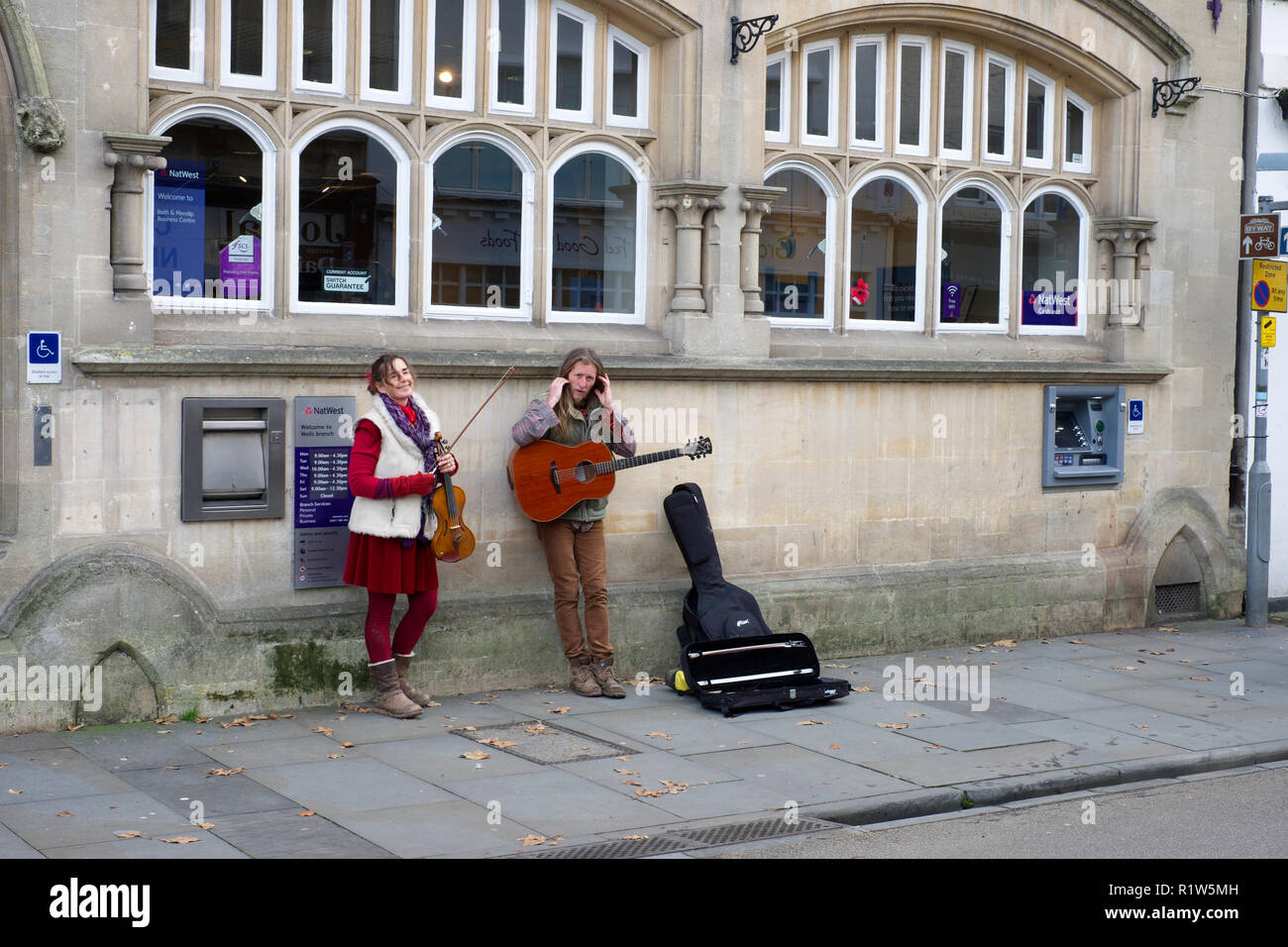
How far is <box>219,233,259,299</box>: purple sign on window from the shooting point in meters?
9.17

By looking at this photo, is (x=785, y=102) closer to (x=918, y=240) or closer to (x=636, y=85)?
(x=636, y=85)

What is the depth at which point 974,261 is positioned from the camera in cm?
1248

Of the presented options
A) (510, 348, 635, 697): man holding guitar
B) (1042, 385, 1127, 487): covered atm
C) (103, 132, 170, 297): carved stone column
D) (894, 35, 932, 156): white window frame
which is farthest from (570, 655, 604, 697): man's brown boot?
(894, 35, 932, 156): white window frame

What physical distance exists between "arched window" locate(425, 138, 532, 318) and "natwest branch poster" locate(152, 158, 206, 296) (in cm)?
147

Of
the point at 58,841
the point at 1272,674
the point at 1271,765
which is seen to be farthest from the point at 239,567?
the point at 1272,674

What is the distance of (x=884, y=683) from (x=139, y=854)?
5535 mm

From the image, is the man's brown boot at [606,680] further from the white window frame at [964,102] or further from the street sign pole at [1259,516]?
the street sign pole at [1259,516]

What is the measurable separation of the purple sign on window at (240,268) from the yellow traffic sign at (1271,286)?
8150mm

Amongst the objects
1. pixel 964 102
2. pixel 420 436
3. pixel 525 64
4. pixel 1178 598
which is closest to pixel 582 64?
pixel 525 64

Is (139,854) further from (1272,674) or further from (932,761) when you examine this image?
(1272,674)

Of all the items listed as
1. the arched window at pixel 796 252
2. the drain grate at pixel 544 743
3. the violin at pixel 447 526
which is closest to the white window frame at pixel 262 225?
the violin at pixel 447 526

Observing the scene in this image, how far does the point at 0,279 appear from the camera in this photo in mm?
8336

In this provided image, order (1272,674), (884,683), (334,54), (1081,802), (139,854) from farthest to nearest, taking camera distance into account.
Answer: (1272,674) → (884,683) → (334,54) → (1081,802) → (139,854)

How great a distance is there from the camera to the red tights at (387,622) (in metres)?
8.89
